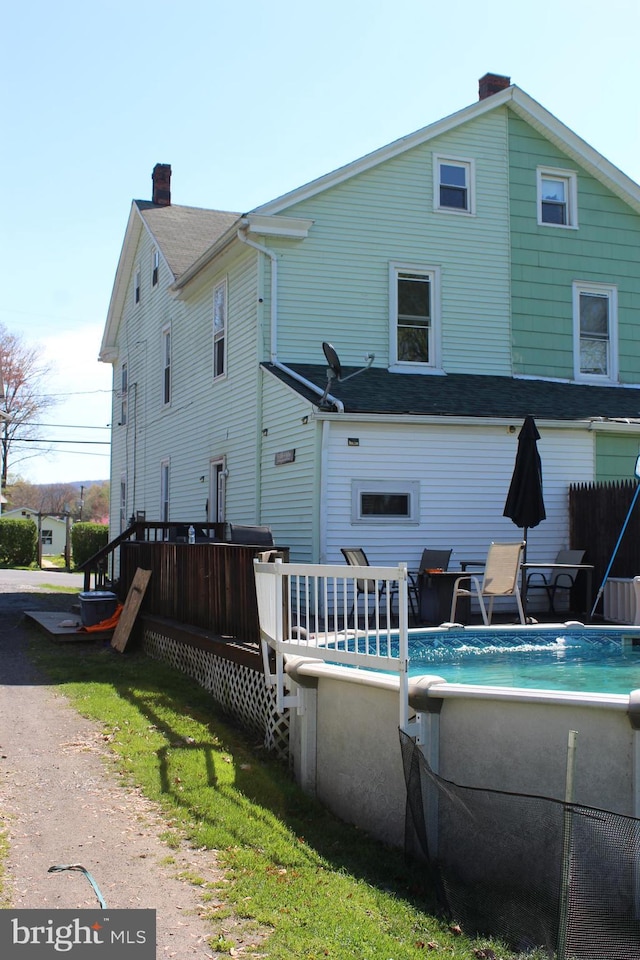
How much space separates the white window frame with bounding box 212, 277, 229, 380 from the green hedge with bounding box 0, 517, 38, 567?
1054 inches

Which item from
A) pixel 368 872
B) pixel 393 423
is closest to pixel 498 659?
pixel 368 872

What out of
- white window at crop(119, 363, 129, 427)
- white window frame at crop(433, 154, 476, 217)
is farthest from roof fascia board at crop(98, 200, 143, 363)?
white window frame at crop(433, 154, 476, 217)

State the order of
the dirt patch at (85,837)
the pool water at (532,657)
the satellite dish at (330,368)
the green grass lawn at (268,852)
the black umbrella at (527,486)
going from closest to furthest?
1. the green grass lawn at (268,852)
2. the dirt patch at (85,837)
3. the pool water at (532,657)
4. the black umbrella at (527,486)
5. the satellite dish at (330,368)

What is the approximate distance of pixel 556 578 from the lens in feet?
42.3

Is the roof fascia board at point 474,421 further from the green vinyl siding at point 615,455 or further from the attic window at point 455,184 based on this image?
the attic window at point 455,184

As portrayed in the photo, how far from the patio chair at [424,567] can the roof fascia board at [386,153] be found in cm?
598

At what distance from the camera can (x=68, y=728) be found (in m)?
7.52

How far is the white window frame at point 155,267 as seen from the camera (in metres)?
20.9

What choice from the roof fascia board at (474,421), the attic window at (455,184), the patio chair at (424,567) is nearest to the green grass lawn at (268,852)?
the patio chair at (424,567)

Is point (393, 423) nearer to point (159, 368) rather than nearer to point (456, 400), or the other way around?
point (456, 400)

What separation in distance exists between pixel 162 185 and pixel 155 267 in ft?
9.53

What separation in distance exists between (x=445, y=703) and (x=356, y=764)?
0.93 m

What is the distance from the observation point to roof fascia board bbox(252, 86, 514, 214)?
47.6 ft

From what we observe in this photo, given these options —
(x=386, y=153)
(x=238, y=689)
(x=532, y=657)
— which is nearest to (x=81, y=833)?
(x=238, y=689)
